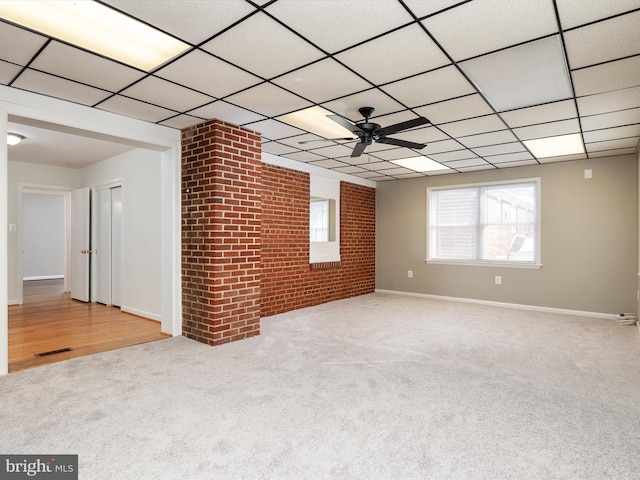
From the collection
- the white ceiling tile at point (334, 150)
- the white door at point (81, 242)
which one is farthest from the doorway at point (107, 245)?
the white ceiling tile at point (334, 150)

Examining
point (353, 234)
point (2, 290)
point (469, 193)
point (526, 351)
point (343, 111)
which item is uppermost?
point (343, 111)

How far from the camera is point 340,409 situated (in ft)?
8.02

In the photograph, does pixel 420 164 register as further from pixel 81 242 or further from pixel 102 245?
pixel 81 242

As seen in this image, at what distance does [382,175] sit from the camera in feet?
22.7

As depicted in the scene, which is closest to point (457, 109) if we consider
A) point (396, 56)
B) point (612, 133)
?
point (396, 56)

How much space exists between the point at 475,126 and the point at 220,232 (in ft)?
9.42

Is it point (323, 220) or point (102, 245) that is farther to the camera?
point (323, 220)

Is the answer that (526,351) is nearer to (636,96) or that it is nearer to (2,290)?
(636,96)

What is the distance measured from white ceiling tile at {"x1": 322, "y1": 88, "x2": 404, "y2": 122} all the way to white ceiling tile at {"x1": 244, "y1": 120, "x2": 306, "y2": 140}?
71 cm

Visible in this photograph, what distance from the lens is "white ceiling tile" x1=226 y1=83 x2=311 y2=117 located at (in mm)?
3092

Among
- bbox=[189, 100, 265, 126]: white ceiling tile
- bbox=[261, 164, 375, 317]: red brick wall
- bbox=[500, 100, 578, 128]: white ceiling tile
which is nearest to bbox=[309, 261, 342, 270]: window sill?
bbox=[261, 164, 375, 317]: red brick wall

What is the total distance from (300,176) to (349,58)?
135 inches

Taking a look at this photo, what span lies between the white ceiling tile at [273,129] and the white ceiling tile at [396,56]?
1392 mm

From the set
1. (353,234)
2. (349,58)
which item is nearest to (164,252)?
(349,58)
